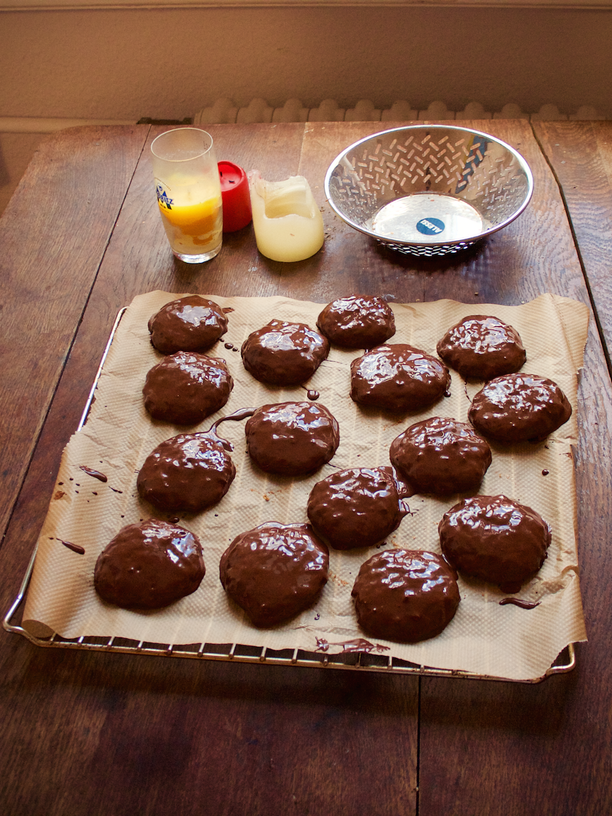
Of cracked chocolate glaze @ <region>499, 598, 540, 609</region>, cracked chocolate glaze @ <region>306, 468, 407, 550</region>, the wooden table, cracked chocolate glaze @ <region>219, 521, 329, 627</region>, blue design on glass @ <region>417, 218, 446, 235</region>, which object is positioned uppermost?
blue design on glass @ <region>417, 218, 446, 235</region>

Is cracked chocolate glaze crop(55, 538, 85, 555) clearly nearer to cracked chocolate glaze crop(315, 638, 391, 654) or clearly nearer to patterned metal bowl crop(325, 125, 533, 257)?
cracked chocolate glaze crop(315, 638, 391, 654)

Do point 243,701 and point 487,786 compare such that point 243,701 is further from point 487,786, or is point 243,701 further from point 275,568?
point 487,786

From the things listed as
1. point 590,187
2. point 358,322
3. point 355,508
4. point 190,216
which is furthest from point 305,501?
point 590,187

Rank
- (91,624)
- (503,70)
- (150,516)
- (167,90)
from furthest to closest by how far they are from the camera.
→ (167,90) < (503,70) < (150,516) < (91,624)

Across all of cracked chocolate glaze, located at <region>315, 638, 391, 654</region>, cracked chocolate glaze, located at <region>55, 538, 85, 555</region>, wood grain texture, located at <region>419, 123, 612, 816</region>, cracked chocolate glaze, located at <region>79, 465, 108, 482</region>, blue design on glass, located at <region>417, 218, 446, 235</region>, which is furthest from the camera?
blue design on glass, located at <region>417, 218, 446, 235</region>

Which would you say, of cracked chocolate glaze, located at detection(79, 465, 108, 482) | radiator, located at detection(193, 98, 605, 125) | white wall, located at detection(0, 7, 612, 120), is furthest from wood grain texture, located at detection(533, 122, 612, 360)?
cracked chocolate glaze, located at detection(79, 465, 108, 482)

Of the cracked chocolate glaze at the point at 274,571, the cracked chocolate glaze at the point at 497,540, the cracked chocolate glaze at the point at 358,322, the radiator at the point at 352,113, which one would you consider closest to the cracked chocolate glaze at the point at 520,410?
the cracked chocolate glaze at the point at 497,540

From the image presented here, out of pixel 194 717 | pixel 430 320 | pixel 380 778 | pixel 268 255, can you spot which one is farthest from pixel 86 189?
pixel 380 778
